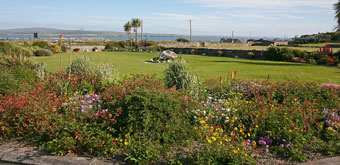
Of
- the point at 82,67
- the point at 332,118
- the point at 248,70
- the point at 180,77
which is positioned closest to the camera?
the point at 332,118

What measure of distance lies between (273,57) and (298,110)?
17.2 metres

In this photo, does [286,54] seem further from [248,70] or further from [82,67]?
[82,67]

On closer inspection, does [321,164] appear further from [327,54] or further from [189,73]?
[327,54]

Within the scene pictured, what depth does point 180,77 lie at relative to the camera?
646cm

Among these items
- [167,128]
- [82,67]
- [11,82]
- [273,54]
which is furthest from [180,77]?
[273,54]

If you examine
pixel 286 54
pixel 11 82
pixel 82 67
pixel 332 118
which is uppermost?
pixel 286 54

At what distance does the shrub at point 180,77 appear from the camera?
21.2 feet

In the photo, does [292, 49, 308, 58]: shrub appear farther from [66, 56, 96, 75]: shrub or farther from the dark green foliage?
the dark green foliage

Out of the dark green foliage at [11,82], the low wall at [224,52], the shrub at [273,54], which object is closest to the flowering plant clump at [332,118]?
the dark green foliage at [11,82]

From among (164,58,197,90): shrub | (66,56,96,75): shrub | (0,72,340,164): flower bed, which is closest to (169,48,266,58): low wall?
(164,58,197,90): shrub

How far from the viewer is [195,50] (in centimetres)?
2830

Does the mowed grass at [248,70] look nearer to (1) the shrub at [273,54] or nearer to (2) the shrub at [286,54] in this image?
(2) the shrub at [286,54]

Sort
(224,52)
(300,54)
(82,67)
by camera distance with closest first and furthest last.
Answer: (82,67)
(300,54)
(224,52)

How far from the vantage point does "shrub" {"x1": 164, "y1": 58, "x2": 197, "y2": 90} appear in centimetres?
645
